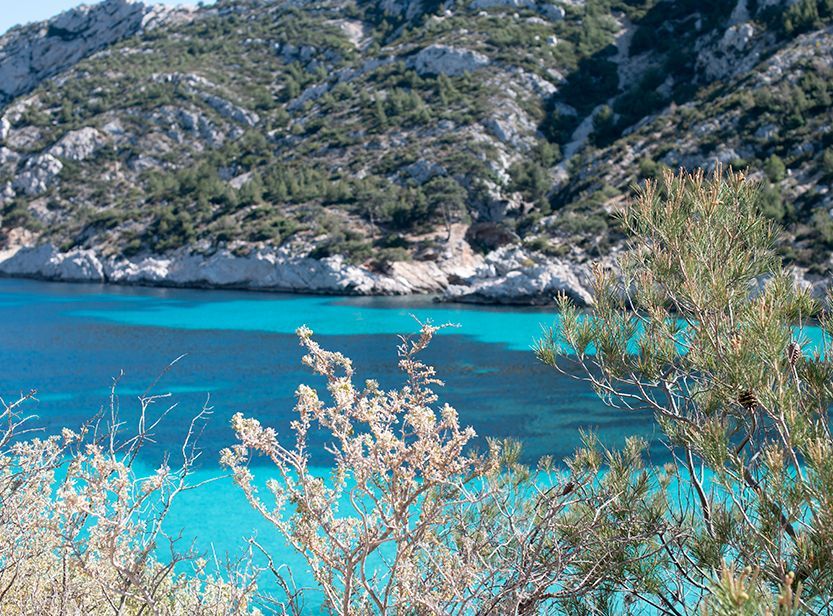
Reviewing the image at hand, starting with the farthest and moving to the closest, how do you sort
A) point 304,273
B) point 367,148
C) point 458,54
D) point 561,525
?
point 458,54, point 367,148, point 304,273, point 561,525

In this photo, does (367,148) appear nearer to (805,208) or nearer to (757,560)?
(805,208)

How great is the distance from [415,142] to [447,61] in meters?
9.78

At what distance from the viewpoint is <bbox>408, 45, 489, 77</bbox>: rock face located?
2157 inches

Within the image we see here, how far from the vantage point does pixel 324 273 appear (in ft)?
130

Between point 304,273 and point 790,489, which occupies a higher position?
point 790,489

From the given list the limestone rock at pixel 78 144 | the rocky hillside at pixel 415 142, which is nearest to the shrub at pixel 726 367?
the rocky hillside at pixel 415 142

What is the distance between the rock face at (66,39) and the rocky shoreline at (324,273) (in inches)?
1442

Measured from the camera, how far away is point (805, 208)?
97.2 ft

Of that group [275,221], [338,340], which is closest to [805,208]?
[338,340]

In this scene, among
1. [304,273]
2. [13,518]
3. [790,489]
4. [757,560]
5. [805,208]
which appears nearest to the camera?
[790,489]

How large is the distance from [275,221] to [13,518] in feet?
134

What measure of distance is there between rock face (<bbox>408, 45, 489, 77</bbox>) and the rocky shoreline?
20035 millimetres

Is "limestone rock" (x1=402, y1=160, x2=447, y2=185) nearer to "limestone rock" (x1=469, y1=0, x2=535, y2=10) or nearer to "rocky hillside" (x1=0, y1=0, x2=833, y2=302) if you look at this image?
"rocky hillside" (x1=0, y1=0, x2=833, y2=302)

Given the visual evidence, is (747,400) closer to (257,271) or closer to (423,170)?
(257,271)
